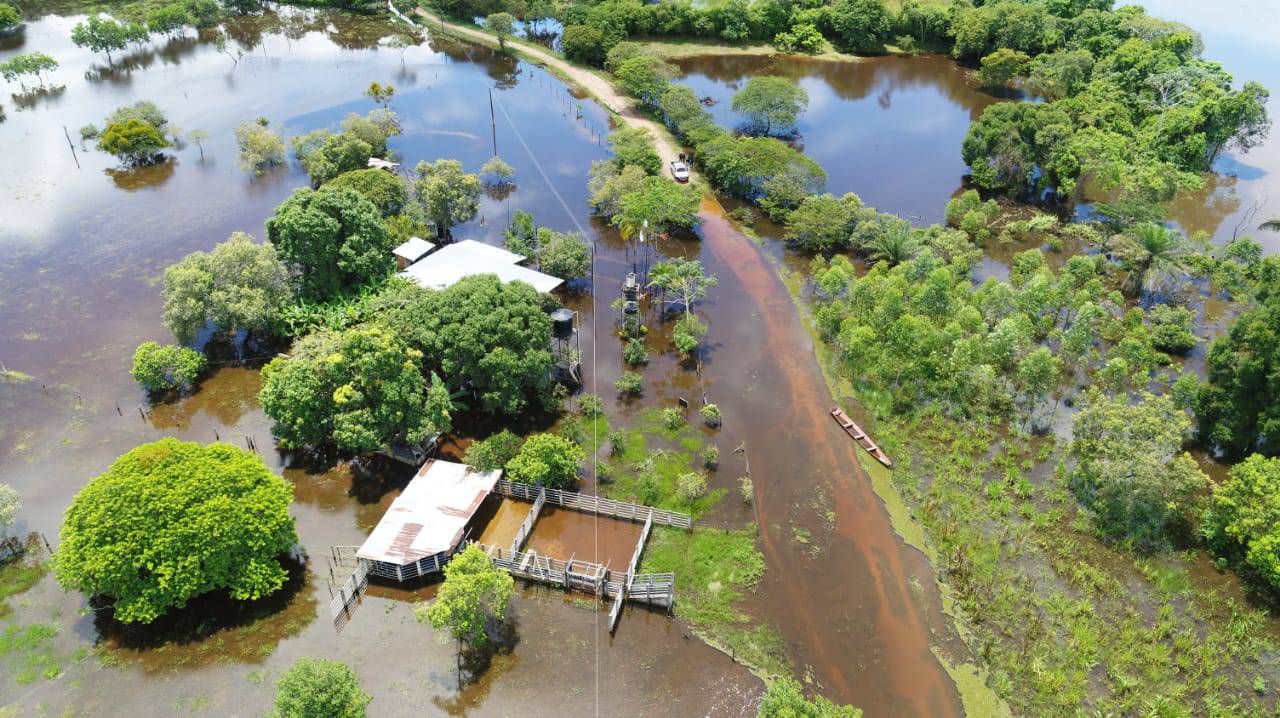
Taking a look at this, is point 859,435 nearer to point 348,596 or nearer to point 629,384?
point 629,384

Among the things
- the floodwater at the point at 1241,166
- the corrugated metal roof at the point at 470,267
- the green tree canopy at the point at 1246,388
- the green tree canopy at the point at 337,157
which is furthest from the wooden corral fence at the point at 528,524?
the floodwater at the point at 1241,166

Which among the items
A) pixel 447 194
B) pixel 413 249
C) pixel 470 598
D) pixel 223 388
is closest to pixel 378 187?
pixel 447 194

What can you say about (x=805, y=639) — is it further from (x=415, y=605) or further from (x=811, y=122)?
Answer: (x=811, y=122)

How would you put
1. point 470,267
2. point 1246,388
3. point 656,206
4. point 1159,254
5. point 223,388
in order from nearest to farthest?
point 1246,388
point 223,388
point 470,267
point 1159,254
point 656,206

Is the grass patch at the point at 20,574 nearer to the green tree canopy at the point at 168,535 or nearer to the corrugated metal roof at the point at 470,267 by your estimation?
the green tree canopy at the point at 168,535

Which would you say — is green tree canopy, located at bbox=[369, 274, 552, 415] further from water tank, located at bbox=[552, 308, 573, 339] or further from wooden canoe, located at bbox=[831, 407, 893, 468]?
wooden canoe, located at bbox=[831, 407, 893, 468]

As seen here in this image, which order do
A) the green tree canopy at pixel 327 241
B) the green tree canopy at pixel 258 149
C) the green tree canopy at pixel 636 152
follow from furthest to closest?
the green tree canopy at pixel 258 149 < the green tree canopy at pixel 636 152 < the green tree canopy at pixel 327 241
